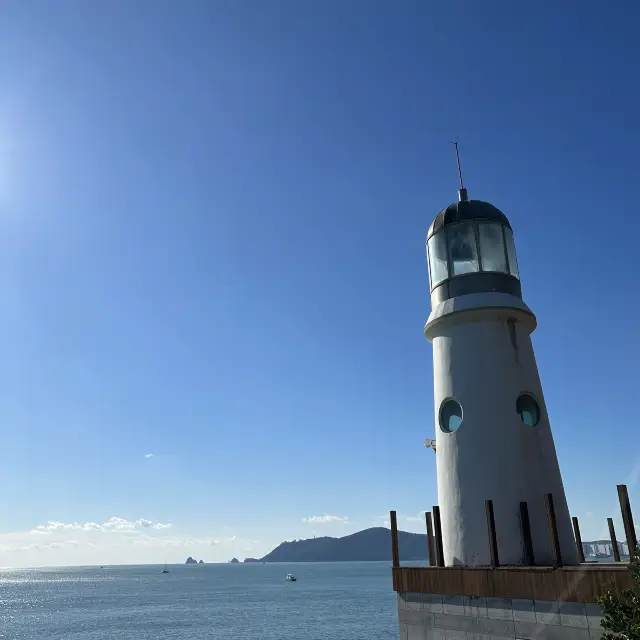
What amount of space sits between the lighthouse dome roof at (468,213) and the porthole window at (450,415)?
541 cm

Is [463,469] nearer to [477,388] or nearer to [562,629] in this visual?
[477,388]

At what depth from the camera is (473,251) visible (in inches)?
664

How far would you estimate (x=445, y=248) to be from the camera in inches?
679

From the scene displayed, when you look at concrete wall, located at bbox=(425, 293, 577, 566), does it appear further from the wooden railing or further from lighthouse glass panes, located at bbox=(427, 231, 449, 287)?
lighthouse glass panes, located at bbox=(427, 231, 449, 287)

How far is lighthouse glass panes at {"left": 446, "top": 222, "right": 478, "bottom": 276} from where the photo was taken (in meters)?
16.7

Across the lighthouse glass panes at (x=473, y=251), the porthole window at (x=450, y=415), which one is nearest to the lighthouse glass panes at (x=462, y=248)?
the lighthouse glass panes at (x=473, y=251)

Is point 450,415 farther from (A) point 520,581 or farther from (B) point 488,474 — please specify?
(A) point 520,581

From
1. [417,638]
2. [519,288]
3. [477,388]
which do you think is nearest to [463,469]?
[477,388]

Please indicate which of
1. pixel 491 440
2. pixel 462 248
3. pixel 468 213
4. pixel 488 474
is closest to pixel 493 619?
pixel 488 474

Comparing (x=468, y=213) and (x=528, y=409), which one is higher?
(x=468, y=213)

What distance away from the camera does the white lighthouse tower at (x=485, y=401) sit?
14133 mm

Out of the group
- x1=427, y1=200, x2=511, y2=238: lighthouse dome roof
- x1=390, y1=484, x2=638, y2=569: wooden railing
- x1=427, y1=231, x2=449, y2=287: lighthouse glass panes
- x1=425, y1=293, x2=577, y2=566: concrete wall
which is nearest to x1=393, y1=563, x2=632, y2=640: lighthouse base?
x1=390, y1=484, x2=638, y2=569: wooden railing

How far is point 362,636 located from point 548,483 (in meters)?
57.5

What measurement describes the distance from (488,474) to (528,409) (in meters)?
2.22
